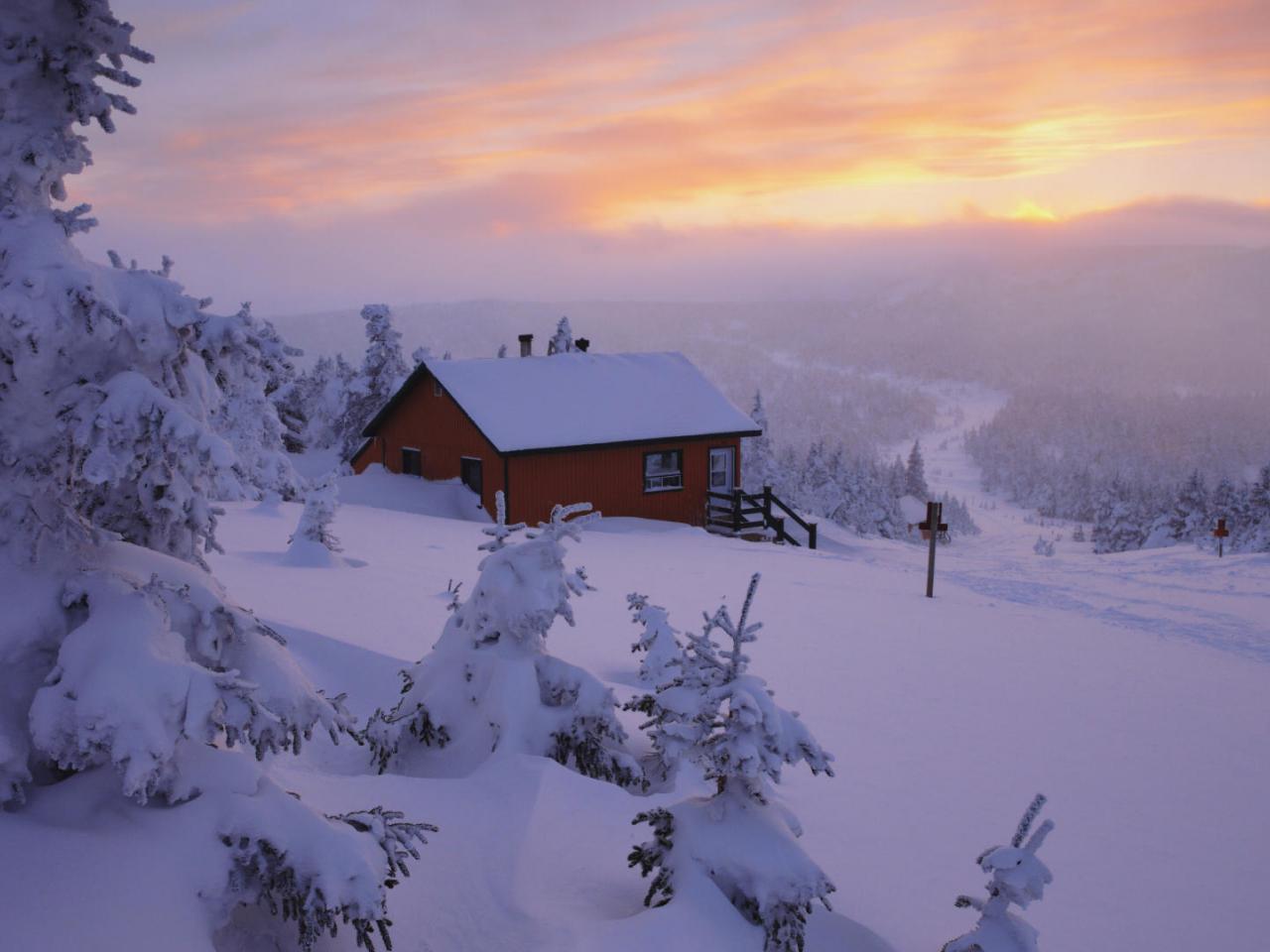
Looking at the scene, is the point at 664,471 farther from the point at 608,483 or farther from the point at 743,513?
the point at 743,513

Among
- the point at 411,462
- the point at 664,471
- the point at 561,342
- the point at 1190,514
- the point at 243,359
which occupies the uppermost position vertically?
the point at 561,342

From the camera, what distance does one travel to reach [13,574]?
14.1ft

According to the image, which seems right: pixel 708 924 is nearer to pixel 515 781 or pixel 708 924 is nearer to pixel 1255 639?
pixel 515 781

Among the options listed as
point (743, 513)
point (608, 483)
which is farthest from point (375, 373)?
point (743, 513)

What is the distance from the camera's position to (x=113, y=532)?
477cm

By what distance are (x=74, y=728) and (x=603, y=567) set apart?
46.7 ft

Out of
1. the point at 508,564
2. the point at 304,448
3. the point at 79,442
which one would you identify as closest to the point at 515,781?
the point at 508,564

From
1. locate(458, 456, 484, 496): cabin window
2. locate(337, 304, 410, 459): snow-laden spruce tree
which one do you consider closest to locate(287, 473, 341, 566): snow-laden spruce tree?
locate(458, 456, 484, 496): cabin window

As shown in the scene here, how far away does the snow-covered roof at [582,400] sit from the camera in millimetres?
25766

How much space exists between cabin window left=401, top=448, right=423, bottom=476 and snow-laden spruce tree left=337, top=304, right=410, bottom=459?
49.2 ft

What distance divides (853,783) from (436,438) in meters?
22.0

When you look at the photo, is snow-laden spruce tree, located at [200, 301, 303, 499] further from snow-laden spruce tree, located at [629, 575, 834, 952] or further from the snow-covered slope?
snow-laden spruce tree, located at [629, 575, 834, 952]

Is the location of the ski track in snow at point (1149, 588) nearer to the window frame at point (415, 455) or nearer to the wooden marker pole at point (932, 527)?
the wooden marker pole at point (932, 527)

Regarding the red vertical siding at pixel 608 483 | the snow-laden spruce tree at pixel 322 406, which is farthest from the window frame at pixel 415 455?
the snow-laden spruce tree at pixel 322 406
